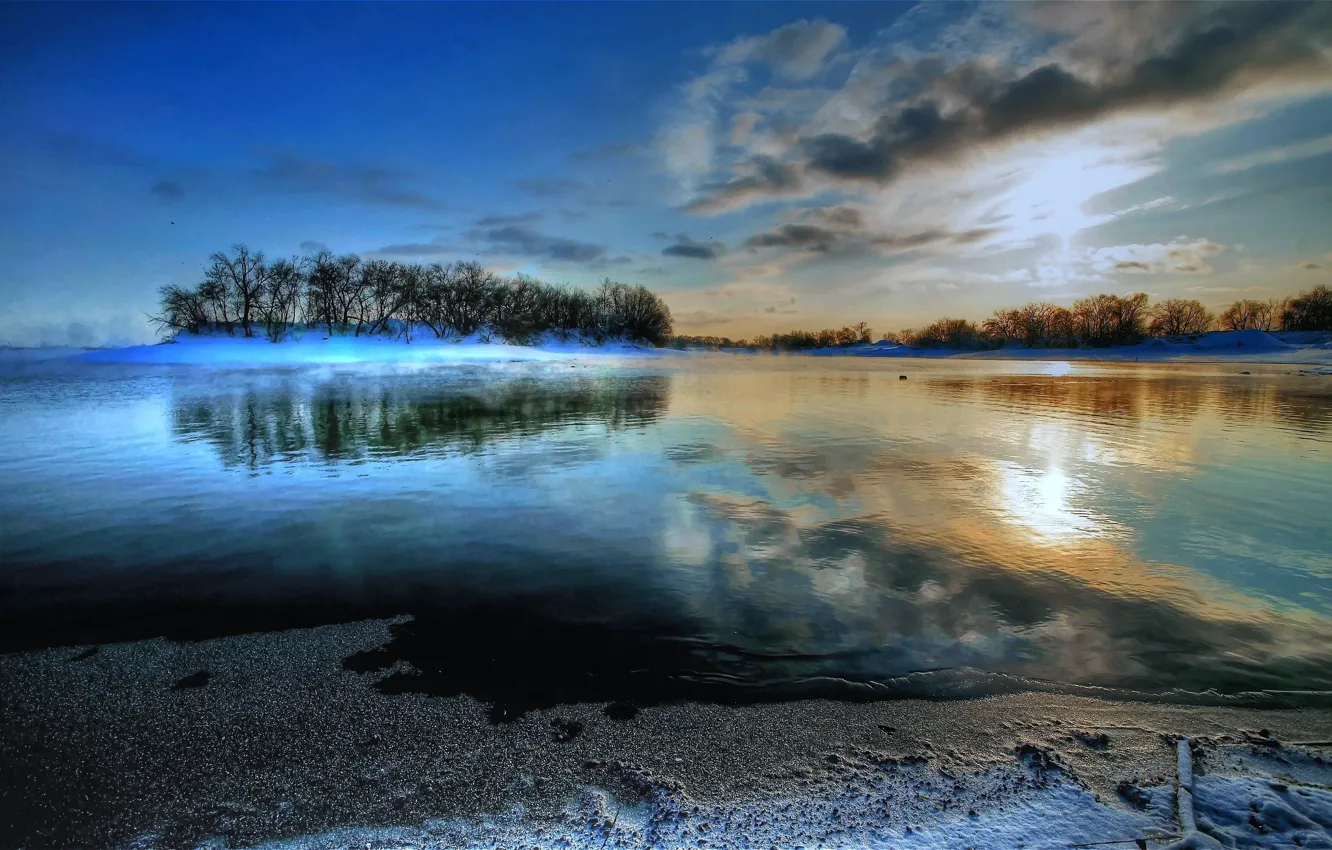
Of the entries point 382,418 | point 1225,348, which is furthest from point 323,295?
point 1225,348

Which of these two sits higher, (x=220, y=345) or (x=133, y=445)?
(x=220, y=345)

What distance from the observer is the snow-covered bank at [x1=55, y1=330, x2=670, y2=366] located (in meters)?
55.3

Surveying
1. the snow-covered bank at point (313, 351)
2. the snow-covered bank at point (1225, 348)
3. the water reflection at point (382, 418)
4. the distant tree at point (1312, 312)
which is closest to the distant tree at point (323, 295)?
the snow-covered bank at point (313, 351)

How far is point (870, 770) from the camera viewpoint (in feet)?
9.09

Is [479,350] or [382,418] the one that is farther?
[479,350]

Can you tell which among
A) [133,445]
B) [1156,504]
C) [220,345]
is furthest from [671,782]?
[220,345]

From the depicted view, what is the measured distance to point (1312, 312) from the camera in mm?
95562

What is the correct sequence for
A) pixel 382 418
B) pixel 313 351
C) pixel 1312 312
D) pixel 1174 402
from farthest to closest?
pixel 1312 312
pixel 313 351
pixel 1174 402
pixel 382 418

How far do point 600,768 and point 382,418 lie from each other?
47.9 feet

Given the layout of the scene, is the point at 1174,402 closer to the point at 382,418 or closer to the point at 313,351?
the point at 382,418

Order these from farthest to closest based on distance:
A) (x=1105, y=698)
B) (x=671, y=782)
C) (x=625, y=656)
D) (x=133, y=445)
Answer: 1. (x=133, y=445)
2. (x=625, y=656)
3. (x=1105, y=698)
4. (x=671, y=782)

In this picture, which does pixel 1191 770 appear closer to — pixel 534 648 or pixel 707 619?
pixel 707 619

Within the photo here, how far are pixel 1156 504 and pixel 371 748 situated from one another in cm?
882

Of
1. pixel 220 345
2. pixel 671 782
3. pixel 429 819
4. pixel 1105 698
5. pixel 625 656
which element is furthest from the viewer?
pixel 220 345
